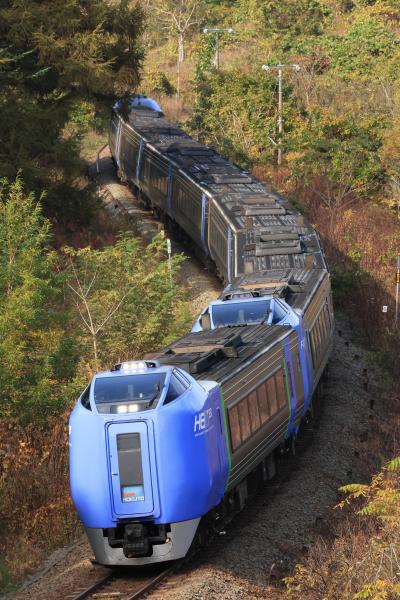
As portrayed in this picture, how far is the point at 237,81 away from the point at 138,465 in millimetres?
43135

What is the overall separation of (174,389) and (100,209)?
21.1 meters

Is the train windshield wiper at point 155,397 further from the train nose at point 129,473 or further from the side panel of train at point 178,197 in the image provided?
the side panel of train at point 178,197

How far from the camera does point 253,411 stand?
1550cm

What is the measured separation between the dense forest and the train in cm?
166

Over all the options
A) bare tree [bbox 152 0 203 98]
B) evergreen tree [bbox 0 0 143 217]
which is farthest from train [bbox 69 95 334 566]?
bare tree [bbox 152 0 203 98]

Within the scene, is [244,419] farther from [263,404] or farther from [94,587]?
[94,587]

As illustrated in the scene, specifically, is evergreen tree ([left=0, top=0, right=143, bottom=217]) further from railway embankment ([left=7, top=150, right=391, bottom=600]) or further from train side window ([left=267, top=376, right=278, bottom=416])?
train side window ([left=267, top=376, right=278, bottom=416])

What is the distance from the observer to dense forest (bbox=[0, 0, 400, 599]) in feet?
53.2

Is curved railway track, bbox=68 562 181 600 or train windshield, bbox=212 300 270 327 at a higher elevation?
train windshield, bbox=212 300 270 327

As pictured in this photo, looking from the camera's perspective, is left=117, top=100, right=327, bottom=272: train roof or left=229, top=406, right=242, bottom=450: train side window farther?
left=117, top=100, right=327, bottom=272: train roof

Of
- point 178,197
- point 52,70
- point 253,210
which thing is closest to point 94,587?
point 253,210

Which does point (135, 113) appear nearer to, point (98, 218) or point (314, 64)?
point (98, 218)

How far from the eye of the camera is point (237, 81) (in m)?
53.5

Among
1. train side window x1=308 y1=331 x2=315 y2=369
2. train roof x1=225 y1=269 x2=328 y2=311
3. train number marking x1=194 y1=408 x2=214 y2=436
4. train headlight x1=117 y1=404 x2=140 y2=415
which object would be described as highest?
train headlight x1=117 y1=404 x2=140 y2=415
